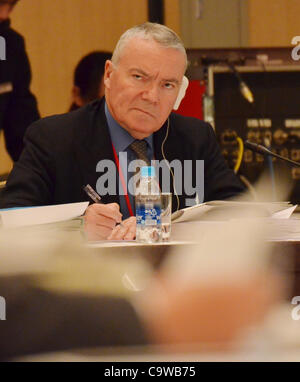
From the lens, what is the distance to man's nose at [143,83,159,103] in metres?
1.73

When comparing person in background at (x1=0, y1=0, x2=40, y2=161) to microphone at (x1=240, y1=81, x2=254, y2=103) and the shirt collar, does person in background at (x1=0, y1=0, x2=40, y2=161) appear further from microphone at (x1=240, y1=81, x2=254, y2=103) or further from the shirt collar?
the shirt collar

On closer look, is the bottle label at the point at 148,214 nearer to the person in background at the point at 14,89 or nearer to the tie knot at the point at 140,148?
the tie knot at the point at 140,148

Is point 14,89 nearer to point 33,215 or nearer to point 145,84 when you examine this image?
point 145,84

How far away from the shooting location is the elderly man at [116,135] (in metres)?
1.71

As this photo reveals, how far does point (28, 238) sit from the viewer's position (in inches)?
44.3

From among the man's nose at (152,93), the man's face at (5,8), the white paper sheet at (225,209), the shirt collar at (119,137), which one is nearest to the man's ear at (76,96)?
the man's face at (5,8)

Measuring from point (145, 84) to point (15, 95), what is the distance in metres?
2.00

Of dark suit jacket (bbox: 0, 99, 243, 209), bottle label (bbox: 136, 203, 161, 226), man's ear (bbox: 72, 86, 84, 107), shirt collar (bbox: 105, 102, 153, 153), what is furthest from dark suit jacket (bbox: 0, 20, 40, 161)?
bottle label (bbox: 136, 203, 161, 226)

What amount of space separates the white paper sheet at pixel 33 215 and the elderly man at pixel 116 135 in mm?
438

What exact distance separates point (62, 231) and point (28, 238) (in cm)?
9

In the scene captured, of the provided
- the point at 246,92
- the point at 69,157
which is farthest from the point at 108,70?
the point at 246,92

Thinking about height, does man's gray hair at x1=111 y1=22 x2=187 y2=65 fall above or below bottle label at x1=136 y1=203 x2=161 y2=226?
above

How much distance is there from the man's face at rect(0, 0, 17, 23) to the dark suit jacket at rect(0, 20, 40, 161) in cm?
3
